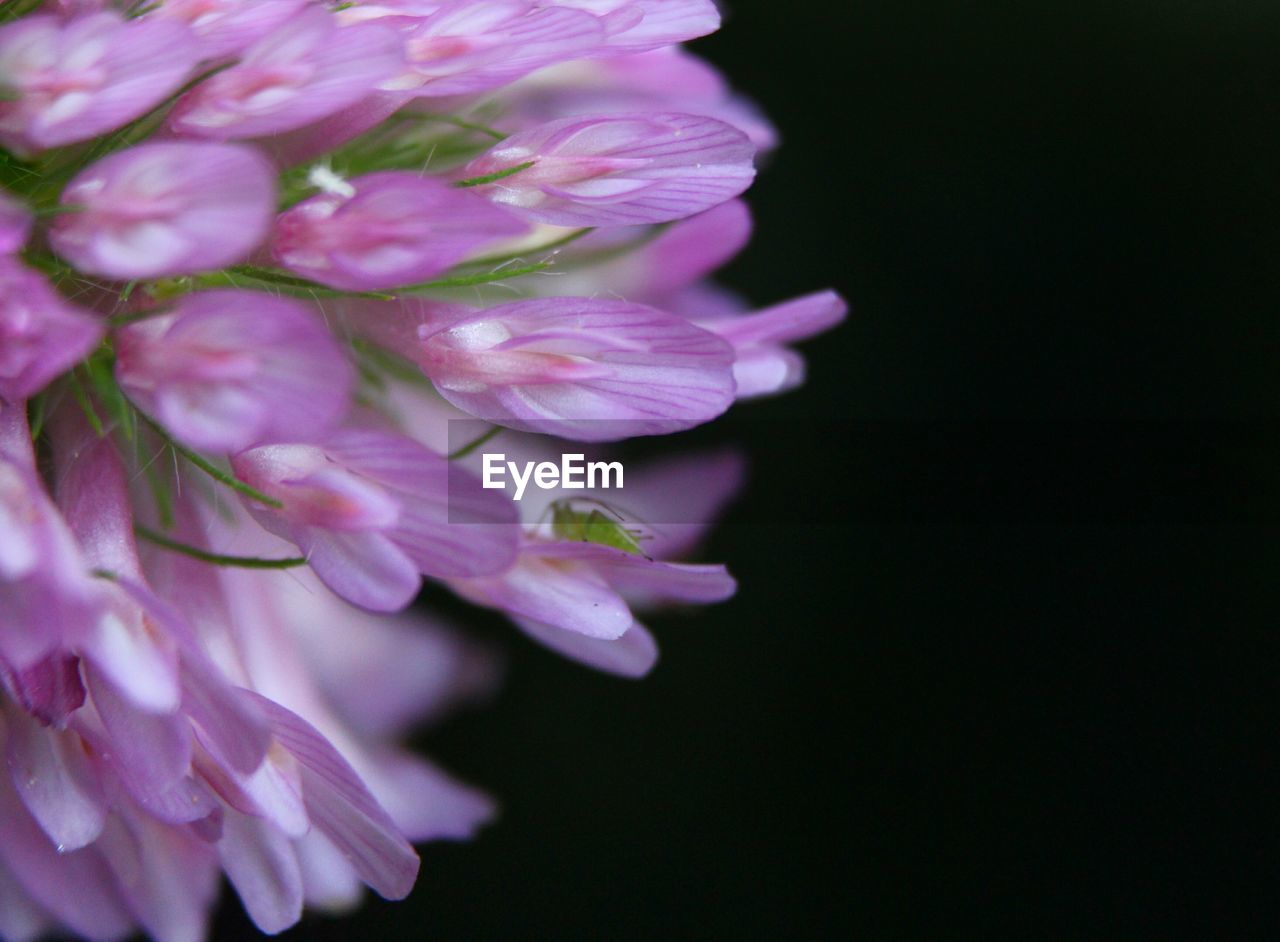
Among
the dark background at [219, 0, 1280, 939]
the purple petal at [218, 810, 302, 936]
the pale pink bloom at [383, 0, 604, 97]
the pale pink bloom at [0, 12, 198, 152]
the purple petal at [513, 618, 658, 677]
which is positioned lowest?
the dark background at [219, 0, 1280, 939]

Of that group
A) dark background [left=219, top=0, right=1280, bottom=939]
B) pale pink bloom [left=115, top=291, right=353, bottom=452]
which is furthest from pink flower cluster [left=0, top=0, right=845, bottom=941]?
dark background [left=219, top=0, right=1280, bottom=939]

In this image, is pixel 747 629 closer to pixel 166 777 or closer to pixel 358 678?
pixel 358 678

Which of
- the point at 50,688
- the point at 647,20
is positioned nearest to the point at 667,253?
the point at 647,20

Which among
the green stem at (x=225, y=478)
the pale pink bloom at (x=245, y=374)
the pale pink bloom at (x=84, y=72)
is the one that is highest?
the pale pink bloom at (x=84, y=72)

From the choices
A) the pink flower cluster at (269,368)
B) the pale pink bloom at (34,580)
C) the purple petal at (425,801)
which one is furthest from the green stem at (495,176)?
the purple petal at (425,801)

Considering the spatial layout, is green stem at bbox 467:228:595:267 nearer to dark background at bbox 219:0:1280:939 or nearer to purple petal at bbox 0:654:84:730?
Answer: purple petal at bbox 0:654:84:730

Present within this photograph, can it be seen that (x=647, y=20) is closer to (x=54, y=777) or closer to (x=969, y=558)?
(x=54, y=777)

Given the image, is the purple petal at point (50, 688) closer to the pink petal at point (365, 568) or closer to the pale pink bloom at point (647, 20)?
the pink petal at point (365, 568)
